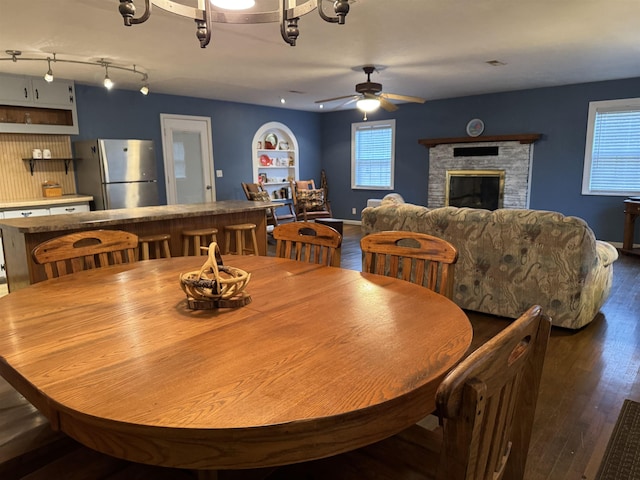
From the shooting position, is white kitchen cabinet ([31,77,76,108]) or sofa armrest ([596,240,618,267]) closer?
sofa armrest ([596,240,618,267])

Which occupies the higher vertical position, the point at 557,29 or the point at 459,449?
the point at 557,29

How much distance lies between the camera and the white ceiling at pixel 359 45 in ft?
10.3

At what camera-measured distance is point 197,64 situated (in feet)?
15.4

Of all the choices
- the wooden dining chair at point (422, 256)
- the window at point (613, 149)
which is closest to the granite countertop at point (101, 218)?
the wooden dining chair at point (422, 256)

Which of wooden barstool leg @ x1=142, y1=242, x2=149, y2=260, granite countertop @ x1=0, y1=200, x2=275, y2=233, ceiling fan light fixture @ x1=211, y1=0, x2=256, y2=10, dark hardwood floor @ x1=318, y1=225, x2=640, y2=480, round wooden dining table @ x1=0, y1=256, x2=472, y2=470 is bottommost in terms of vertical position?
dark hardwood floor @ x1=318, y1=225, x2=640, y2=480

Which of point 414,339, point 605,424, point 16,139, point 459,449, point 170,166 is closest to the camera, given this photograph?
point 459,449

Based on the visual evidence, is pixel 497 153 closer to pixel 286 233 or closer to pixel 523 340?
pixel 286 233

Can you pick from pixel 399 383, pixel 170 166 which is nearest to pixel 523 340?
pixel 399 383

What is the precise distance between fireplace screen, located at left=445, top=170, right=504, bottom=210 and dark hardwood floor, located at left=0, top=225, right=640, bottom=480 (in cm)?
349

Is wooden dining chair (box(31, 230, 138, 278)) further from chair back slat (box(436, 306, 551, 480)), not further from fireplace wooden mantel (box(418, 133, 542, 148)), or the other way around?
fireplace wooden mantel (box(418, 133, 542, 148))

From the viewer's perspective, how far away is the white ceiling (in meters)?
3.14

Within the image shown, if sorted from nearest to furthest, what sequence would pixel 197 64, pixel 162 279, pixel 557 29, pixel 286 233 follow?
pixel 162 279
pixel 286 233
pixel 557 29
pixel 197 64

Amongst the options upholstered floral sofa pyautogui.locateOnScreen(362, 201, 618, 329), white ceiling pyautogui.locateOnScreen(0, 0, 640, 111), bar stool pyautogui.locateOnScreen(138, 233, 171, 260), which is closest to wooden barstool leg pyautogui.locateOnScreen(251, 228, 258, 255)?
bar stool pyautogui.locateOnScreen(138, 233, 171, 260)

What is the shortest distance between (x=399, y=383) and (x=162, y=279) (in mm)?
1216
